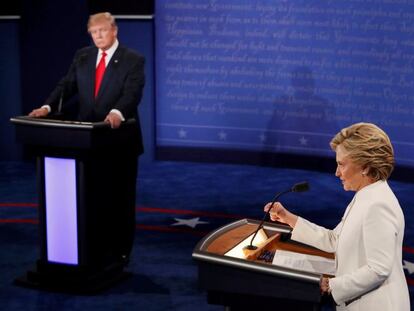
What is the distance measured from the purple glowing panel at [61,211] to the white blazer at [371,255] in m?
2.42

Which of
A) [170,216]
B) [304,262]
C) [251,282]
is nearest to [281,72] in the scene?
[170,216]

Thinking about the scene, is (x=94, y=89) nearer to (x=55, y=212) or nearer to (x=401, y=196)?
(x=55, y=212)

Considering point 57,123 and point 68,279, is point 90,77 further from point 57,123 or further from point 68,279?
point 68,279

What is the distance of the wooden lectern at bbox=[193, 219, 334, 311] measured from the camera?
261 cm

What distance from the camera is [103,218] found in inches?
191

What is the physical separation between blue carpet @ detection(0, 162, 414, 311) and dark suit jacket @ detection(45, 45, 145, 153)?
3.30 ft

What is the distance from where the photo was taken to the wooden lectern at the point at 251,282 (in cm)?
261

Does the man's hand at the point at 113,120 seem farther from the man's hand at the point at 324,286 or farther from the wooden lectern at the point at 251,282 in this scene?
the man's hand at the point at 324,286

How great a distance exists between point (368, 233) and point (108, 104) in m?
2.74

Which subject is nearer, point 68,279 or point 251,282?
point 251,282

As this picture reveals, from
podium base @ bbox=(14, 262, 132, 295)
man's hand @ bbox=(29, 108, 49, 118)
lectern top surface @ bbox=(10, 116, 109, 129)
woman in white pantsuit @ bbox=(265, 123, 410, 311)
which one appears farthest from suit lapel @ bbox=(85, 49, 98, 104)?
woman in white pantsuit @ bbox=(265, 123, 410, 311)

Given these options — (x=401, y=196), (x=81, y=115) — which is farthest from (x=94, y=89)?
(x=401, y=196)

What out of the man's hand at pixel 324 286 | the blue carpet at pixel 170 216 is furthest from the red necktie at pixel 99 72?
the man's hand at pixel 324 286

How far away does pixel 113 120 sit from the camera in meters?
4.54
